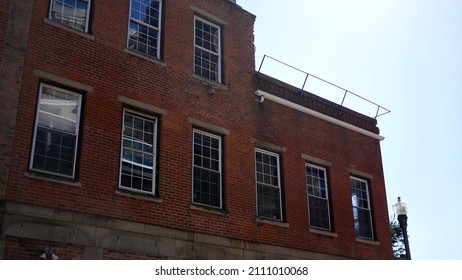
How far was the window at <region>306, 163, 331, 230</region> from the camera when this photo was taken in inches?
660

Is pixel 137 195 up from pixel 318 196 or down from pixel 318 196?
down

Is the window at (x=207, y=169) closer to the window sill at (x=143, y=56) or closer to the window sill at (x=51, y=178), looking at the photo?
the window sill at (x=143, y=56)

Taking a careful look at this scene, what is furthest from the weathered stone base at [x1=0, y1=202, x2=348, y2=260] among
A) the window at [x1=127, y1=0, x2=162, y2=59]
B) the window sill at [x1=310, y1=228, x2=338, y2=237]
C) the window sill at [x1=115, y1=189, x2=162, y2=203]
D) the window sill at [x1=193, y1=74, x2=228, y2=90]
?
the window at [x1=127, y1=0, x2=162, y2=59]

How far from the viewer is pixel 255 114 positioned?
16.2 m

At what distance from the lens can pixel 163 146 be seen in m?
13.5

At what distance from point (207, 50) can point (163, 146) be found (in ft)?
12.3

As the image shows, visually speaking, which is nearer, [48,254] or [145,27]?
[48,254]

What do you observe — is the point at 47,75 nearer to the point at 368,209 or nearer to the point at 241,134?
the point at 241,134

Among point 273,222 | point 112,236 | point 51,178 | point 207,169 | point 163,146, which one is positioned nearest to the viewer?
point 51,178

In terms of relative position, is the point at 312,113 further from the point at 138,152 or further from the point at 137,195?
the point at 137,195

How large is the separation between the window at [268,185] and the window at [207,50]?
263 cm

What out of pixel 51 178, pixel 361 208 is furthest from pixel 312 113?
pixel 51 178

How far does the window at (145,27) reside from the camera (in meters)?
14.3

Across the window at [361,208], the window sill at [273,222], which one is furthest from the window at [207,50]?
the window at [361,208]
